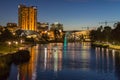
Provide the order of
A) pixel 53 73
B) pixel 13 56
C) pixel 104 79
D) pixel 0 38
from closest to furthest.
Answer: pixel 104 79
pixel 53 73
pixel 13 56
pixel 0 38

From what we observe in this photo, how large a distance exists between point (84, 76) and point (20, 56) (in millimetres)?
20295

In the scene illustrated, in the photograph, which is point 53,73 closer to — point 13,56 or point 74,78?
point 74,78

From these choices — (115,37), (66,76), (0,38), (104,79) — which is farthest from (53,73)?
(115,37)

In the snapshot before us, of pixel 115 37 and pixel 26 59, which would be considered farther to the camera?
pixel 115 37

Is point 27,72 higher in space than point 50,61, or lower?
lower

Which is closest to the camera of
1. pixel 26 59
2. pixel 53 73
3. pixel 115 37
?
pixel 53 73

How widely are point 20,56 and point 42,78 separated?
20.2 m

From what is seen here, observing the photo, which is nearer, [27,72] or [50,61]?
[27,72]

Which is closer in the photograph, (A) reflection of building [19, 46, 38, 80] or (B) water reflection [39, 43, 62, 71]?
(A) reflection of building [19, 46, 38, 80]

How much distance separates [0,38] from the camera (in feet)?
328

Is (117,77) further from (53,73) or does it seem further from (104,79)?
(53,73)

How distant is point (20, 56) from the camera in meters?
57.0

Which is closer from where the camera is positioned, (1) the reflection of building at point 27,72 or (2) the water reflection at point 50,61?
(1) the reflection of building at point 27,72

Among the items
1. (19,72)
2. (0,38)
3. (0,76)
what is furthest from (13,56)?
(0,38)
